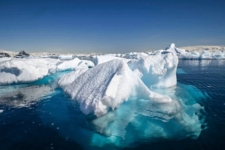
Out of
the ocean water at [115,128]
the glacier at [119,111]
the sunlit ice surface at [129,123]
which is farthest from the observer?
the glacier at [119,111]

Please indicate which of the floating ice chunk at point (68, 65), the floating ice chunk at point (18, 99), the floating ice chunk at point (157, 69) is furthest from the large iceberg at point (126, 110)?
the floating ice chunk at point (68, 65)

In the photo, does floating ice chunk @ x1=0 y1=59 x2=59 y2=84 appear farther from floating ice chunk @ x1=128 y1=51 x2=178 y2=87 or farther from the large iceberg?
floating ice chunk @ x1=128 y1=51 x2=178 y2=87

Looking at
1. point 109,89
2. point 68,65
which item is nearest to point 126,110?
point 109,89

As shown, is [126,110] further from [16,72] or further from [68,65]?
[68,65]

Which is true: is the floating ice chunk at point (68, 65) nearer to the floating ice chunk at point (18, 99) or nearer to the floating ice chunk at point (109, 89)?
the floating ice chunk at point (18, 99)

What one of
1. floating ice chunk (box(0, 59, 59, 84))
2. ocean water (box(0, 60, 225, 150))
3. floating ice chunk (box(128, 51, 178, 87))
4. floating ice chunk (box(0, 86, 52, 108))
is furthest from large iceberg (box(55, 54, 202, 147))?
floating ice chunk (box(0, 59, 59, 84))

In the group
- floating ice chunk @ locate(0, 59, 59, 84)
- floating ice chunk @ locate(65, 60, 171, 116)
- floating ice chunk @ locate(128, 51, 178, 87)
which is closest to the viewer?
floating ice chunk @ locate(65, 60, 171, 116)

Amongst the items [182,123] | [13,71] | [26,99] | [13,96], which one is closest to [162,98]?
[182,123]
